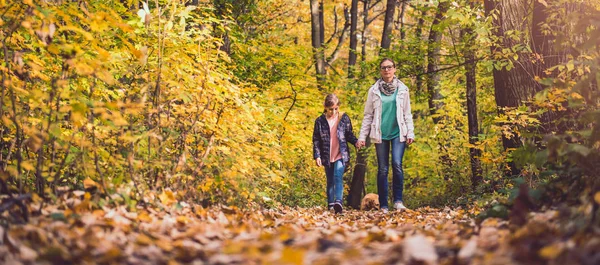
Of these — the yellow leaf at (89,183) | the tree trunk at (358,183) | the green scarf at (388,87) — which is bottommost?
the tree trunk at (358,183)

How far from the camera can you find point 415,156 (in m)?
19.0

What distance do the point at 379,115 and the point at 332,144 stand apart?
80 centimetres

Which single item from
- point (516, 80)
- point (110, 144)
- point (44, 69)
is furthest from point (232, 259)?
point (516, 80)

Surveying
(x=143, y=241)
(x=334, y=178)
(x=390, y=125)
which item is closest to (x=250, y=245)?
(x=143, y=241)

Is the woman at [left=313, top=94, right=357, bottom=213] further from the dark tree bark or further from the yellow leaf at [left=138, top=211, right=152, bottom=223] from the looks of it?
the yellow leaf at [left=138, top=211, right=152, bottom=223]

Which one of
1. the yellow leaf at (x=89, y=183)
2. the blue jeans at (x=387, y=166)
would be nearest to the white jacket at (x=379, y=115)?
the blue jeans at (x=387, y=166)

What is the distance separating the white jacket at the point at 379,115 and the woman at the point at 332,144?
29 centimetres

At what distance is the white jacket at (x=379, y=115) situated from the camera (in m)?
7.80

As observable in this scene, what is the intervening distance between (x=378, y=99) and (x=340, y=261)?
5733 millimetres

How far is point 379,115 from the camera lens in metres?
7.99

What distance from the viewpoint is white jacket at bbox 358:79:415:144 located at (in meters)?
7.80

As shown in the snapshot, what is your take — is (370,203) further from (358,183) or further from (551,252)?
(551,252)

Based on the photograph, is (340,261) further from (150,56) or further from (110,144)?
(150,56)

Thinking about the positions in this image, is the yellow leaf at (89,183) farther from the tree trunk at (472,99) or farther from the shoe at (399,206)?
the tree trunk at (472,99)
